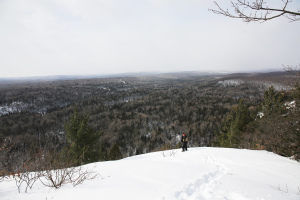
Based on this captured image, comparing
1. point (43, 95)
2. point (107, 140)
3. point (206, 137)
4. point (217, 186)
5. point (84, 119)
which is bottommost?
point (107, 140)

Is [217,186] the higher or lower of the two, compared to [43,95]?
higher

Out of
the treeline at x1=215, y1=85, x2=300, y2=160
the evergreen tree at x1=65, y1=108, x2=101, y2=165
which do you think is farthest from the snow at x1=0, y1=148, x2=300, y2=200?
the evergreen tree at x1=65, y1=108, x2=101, y2=165

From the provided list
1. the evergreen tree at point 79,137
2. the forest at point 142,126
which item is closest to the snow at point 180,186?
the forest at point 142,126

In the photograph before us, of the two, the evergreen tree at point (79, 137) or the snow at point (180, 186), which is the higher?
the snow at point (180, 186)

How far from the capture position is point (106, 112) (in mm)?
103938

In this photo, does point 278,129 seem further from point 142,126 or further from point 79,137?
point 142,126

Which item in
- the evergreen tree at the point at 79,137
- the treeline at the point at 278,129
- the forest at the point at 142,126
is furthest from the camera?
the forest at the point at 142,126

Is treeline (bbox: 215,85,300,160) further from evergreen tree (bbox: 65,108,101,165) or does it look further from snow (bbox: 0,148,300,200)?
evergreen tree (bbox: 65,108,101,165)

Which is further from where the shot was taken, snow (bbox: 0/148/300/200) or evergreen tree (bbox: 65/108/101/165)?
evergreen tree (bbox: 65/108/101/165)

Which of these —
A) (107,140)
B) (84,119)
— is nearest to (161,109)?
(107,140)

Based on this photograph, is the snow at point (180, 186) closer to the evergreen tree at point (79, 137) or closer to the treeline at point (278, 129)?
the treeline at point (278, 129)

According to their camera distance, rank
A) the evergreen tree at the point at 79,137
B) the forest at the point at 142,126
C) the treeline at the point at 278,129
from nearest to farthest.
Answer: the treeline at the point at 278,129, the evergreen tree at the point at 79,137, the forest at the point at 142,126

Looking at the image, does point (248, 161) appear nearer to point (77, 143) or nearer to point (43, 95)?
point (77, 143)

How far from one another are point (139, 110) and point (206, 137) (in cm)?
5874
